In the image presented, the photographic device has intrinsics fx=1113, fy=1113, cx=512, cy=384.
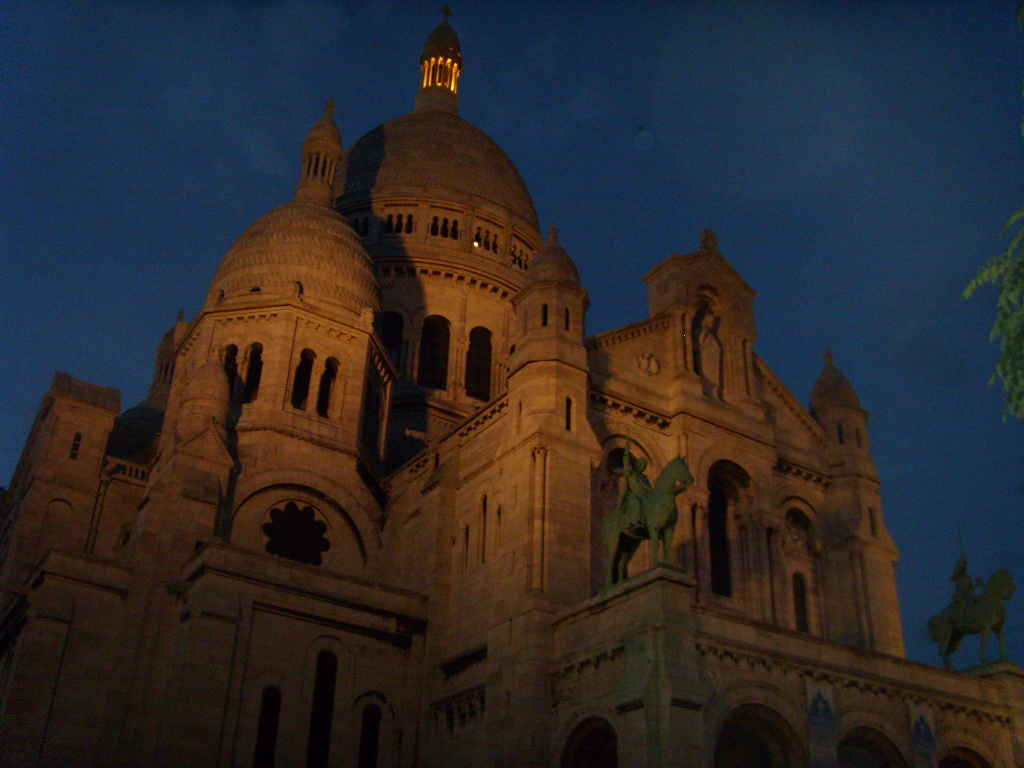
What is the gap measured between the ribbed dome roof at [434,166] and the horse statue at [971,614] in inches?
1321

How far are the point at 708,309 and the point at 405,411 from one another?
16.2 m

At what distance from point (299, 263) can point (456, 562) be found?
1471cm

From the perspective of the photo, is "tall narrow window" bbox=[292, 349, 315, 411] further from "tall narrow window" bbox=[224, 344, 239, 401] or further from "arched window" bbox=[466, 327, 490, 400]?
"arched window" bbox=[466, 327, 490, 400]

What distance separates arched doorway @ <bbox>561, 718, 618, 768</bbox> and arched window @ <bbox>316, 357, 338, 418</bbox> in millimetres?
17741

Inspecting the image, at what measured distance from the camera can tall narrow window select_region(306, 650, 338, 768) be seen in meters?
32.4

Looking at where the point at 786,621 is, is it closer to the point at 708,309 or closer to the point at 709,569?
the point at 709,569

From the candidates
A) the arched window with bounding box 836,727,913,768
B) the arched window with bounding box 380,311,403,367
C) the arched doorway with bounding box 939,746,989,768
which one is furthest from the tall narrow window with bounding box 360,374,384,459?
the arched doorway with bounding box 939,746,989,768

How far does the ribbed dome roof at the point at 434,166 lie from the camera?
59438 mm

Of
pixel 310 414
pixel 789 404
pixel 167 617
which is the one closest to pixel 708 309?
pixel 789 404

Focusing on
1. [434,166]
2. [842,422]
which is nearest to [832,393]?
[842,422]

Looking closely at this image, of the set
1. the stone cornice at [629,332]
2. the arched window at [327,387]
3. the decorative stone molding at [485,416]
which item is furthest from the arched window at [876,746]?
the arched window at [327,387]

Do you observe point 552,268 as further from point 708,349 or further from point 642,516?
point 642,516

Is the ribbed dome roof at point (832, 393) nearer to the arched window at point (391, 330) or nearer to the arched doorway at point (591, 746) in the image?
the arched doorway at point (591, 746)

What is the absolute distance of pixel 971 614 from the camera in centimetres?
3444
